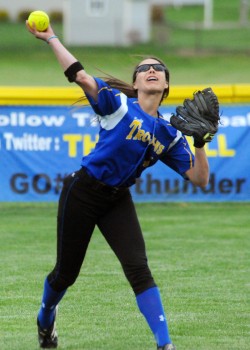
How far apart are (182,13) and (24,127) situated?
45843mm

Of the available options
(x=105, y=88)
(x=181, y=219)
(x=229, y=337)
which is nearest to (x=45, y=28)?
(x=105, y=88)

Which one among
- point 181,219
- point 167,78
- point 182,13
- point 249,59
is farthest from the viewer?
point 182,13

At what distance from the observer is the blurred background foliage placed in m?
36.4

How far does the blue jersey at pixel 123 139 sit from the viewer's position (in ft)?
19.9

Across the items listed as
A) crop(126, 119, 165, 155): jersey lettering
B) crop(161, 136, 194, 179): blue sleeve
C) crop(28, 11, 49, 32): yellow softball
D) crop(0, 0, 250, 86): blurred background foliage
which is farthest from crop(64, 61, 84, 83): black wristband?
crop(0, 0, 250, 86): blurred background foliage

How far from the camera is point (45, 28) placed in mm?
5980

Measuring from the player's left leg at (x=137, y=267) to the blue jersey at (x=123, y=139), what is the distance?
249mm

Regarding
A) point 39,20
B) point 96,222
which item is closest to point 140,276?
point 96,222

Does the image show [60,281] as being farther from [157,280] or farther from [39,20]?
[157,280]

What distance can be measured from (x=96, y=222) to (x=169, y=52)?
37257 mm

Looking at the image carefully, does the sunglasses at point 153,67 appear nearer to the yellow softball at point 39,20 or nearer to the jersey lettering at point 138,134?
the jersey lettering at point 138,134

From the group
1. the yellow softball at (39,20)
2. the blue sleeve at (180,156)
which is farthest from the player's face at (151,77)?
the yellow softball at (39,20)

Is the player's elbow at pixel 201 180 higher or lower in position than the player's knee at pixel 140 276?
higher

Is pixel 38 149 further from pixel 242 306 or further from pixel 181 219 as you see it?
pixel 242 306
